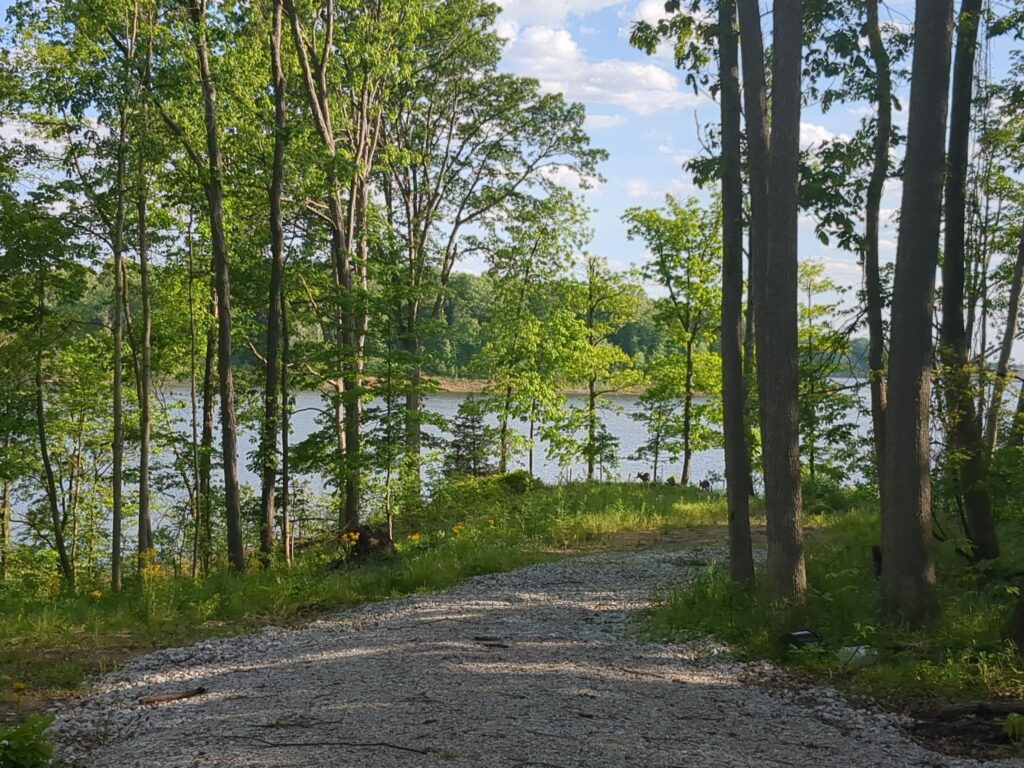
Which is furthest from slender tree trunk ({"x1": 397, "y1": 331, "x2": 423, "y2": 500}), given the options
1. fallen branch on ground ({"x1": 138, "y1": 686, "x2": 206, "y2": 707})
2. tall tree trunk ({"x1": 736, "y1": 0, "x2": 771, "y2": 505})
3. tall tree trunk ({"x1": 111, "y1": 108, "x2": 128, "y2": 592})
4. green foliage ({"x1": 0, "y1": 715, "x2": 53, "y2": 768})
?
green foliage ({"x1": 0, "y1": 715, "x2": 53, "y2": 768})

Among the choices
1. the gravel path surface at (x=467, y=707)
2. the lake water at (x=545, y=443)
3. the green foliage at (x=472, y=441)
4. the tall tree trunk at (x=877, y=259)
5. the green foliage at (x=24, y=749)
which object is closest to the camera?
the green foliage at (x=24, y=749)

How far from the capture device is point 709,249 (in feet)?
75.4

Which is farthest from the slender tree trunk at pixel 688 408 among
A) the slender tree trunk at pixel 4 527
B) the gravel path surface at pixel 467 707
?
the slender tree trunk at pixel 4 527

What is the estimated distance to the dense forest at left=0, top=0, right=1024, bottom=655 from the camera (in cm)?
720

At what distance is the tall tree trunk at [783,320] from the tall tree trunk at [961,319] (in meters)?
1.65

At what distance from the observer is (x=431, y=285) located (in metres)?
15.4

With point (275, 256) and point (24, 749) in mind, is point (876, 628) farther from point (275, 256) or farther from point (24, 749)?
point (275, 256)

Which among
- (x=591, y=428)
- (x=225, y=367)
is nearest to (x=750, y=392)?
(x=225, y=367)

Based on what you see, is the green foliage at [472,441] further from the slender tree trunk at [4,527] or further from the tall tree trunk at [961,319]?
the tall tree trunk at [961,319]

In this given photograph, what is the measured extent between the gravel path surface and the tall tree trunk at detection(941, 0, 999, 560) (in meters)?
3.52

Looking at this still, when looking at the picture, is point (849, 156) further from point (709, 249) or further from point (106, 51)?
point (709, 249)

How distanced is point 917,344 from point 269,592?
302 inches

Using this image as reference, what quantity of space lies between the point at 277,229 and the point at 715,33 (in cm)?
789

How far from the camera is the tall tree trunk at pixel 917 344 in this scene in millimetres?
6531
